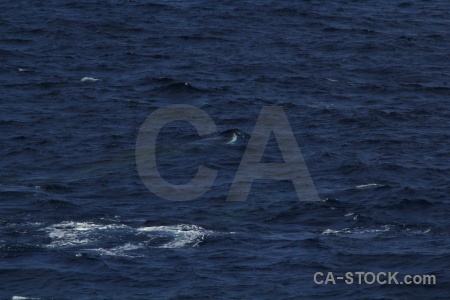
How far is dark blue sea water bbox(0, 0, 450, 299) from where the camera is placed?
308 feet

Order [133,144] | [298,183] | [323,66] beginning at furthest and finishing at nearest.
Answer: [323,66] → [133,144] → [298,183]

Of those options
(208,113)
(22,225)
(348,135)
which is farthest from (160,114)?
(22,225)

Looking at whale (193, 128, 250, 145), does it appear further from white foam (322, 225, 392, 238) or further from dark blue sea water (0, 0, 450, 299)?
white foam (322, 225, 392, 238)

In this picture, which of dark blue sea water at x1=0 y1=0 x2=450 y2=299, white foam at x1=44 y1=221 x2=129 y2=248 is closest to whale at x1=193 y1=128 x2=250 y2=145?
dark blue sea water at x1=0 y1=0 x2=450 y2=299

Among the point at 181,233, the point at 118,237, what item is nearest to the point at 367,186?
the point at 181,233

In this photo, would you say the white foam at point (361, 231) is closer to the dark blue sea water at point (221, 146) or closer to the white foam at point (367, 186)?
the dark blue sea water at point (221, 146)

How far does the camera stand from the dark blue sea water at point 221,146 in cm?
9400

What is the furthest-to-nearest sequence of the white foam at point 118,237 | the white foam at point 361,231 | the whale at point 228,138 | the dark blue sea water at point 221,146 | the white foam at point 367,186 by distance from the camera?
the whale at point 228,138
the white foam at point 367,186
the white foam at point 361,231
the white foam at point 118,237
the dark blue sea water at point 221,146

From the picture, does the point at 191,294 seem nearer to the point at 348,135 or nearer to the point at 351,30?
the point at 348,135

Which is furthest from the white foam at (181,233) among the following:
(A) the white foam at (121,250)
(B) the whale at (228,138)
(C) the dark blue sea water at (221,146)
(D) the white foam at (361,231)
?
(B) the whale at (228,138)

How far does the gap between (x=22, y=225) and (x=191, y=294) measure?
20.4m

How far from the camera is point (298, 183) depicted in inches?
4446

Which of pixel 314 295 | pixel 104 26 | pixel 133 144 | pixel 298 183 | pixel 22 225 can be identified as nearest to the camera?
pixel 314 295

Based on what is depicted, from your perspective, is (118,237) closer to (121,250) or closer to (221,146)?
(121,250)
